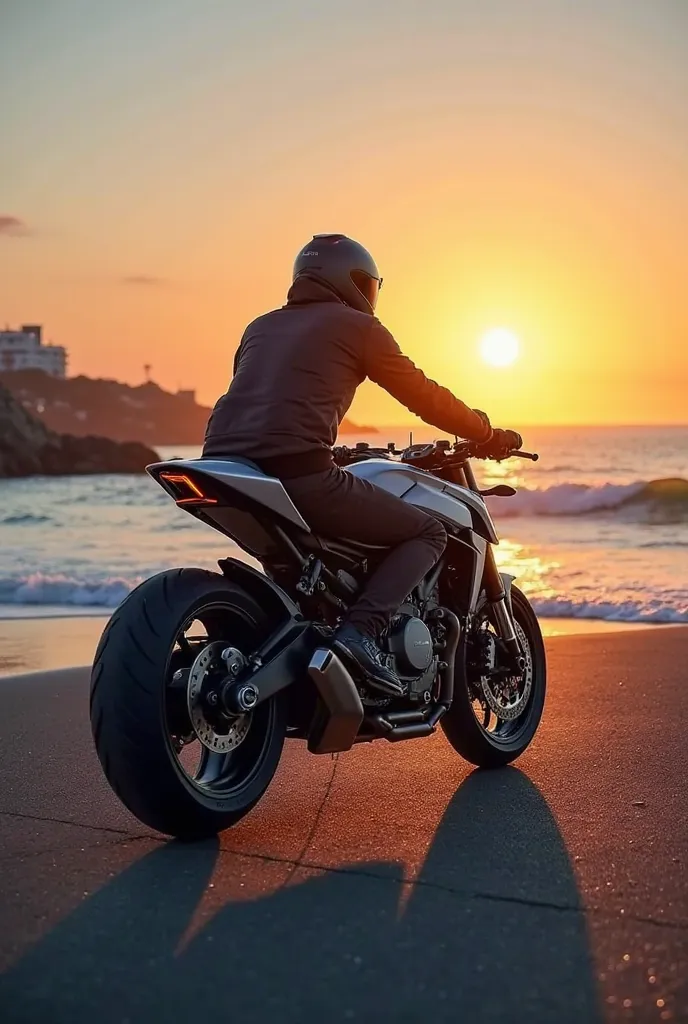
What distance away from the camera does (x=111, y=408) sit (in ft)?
545

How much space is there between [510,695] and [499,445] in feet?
3.85

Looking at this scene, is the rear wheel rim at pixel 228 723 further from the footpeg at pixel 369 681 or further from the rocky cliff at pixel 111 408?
the rocky cliff at pixel 111 408

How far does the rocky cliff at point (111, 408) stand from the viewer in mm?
159750

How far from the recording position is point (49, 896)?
396cm

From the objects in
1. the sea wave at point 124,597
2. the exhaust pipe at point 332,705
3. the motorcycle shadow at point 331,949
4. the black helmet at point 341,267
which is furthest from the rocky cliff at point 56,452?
the motorcycle shadow at point 331,949

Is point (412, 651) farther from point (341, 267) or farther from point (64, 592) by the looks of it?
point (64, 592)

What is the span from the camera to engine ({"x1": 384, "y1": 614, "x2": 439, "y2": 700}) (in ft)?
17.3

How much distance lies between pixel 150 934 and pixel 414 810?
1.62 m

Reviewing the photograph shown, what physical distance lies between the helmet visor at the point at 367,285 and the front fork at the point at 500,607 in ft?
4.23

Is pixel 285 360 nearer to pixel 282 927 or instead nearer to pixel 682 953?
pixel 282 927

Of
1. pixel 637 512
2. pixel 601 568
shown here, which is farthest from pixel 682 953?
pixel 637 512

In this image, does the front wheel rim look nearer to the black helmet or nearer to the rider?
the rider

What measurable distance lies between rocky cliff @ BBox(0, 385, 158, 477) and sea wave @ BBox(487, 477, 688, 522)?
54741 millimetres

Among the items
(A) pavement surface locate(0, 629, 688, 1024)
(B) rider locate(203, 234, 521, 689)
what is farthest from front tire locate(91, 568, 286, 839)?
(B) rider locate(203, 234, 521, 689)
